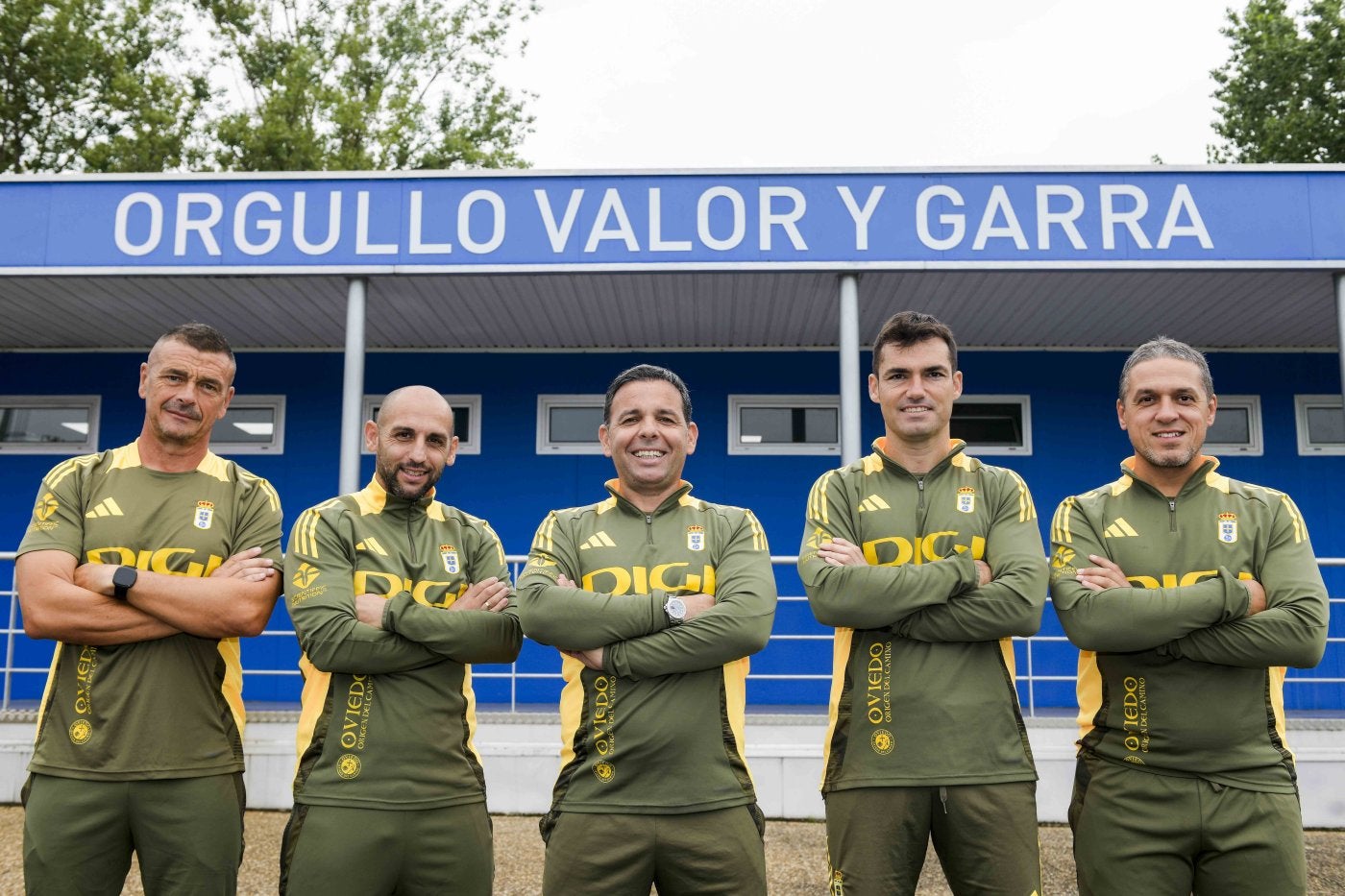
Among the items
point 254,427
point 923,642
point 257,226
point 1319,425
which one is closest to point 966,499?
point 923,642

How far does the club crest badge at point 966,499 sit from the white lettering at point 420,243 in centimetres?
425

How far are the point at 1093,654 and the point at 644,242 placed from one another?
160 inches

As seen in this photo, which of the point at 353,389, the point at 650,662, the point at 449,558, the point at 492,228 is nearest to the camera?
the point at 650,662

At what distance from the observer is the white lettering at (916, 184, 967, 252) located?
6.31 metres

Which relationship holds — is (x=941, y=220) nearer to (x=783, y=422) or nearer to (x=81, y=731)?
(x=783, y=422)

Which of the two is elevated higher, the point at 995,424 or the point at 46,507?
the point at 995,424

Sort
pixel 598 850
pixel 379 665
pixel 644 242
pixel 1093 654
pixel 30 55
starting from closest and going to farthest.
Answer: pixel 598 850 → pixel 379 665 → pixel 1093 654 → pixel 644 242 → pixel 30 55

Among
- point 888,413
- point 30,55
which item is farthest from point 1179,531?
point 30,55

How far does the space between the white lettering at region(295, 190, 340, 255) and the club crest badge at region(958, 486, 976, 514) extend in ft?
15.5

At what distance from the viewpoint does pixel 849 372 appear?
622cm

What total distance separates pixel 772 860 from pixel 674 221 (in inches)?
148

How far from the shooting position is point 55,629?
2973mm

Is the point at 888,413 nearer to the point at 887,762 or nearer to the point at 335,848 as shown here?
the point at 887,762

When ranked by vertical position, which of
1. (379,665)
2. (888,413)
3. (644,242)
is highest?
(644,242)
